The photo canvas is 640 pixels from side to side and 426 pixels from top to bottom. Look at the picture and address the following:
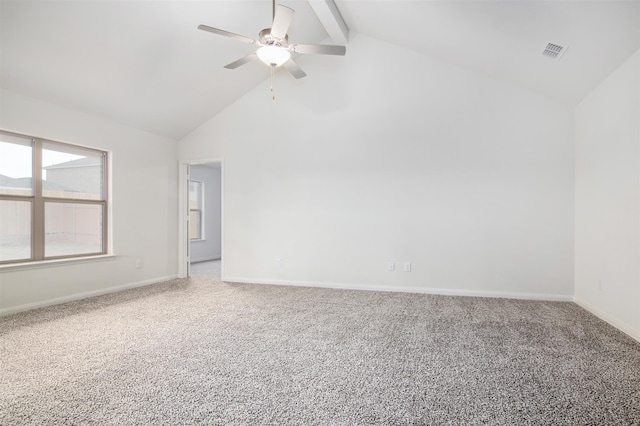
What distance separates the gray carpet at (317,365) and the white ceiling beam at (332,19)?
353 cm

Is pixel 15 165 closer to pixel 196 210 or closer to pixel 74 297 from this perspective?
pixel 74 297

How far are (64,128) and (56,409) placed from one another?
344 cm

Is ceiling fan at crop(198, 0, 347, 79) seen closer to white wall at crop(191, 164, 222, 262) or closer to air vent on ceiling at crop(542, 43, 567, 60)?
air vent on ceiling at crop(542, 43, 567, 60)

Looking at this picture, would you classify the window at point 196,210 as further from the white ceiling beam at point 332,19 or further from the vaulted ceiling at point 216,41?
the white ceiling beam at point 332,19

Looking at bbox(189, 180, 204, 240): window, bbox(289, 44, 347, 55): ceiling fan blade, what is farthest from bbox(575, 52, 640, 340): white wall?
bbox(189, 180, 204, 240): window

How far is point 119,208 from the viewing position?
454cm

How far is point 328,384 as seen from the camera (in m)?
2.01

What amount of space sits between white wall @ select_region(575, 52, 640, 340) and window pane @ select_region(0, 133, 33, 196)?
245 inches

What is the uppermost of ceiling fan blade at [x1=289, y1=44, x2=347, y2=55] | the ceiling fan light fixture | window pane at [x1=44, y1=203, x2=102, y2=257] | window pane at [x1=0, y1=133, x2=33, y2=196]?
ceiling fan blade at [x1=289, y1=44, x2=347, y2=55]

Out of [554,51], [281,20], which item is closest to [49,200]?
[281,20]

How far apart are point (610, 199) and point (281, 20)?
3606mm

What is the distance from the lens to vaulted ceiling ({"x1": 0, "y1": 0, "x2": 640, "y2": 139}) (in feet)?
8.98

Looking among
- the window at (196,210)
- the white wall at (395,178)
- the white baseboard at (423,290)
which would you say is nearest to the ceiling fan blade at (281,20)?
the white wall at (395,178)

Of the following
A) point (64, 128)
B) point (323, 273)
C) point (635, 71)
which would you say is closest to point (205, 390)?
point (323, 273)
